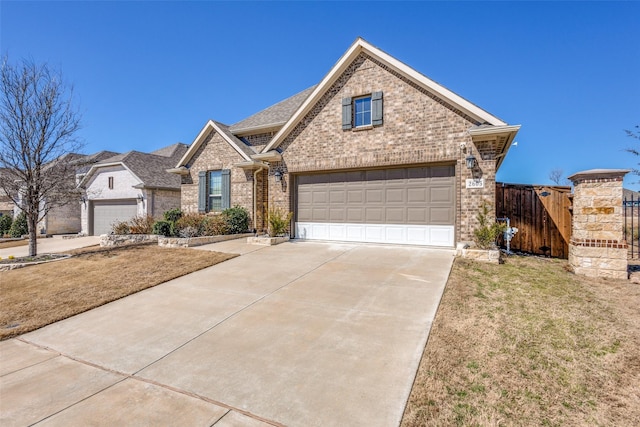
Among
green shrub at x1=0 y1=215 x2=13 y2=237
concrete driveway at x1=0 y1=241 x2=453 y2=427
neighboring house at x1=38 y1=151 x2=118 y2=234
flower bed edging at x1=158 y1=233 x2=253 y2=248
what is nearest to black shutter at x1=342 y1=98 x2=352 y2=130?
concrete driveway at x1=0 y1=241 x2=453 y2=427

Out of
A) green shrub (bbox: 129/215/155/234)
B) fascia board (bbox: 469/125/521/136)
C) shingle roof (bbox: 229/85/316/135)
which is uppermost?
shingle roof (bbox: 229/85/316/135)

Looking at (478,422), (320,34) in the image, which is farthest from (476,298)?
(320,34)

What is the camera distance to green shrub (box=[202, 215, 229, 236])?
12.1 metres

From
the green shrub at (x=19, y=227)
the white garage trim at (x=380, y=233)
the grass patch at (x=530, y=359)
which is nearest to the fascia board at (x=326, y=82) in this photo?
the white garage trim at (x=380, y=233)

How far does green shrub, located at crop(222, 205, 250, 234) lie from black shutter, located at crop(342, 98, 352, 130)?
20.2ft

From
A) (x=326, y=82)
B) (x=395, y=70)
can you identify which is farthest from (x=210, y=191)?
(x=395, y=70)

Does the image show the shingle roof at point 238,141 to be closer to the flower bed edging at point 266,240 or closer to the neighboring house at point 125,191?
the flower bed edging at point 266,240

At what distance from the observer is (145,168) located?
769 inches

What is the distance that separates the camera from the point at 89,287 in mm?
6918

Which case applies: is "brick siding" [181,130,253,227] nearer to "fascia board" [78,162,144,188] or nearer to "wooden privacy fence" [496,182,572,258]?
"fascia board" [78,162,144,188]

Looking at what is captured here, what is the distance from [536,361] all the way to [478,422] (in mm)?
1445

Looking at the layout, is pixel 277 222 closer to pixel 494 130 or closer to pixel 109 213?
pixel 494 130

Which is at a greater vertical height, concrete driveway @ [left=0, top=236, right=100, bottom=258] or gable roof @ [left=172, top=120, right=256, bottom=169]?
gable roof @ [left=172, top=120, right=256, bottom=169]

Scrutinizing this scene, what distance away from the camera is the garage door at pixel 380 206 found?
935 cm
